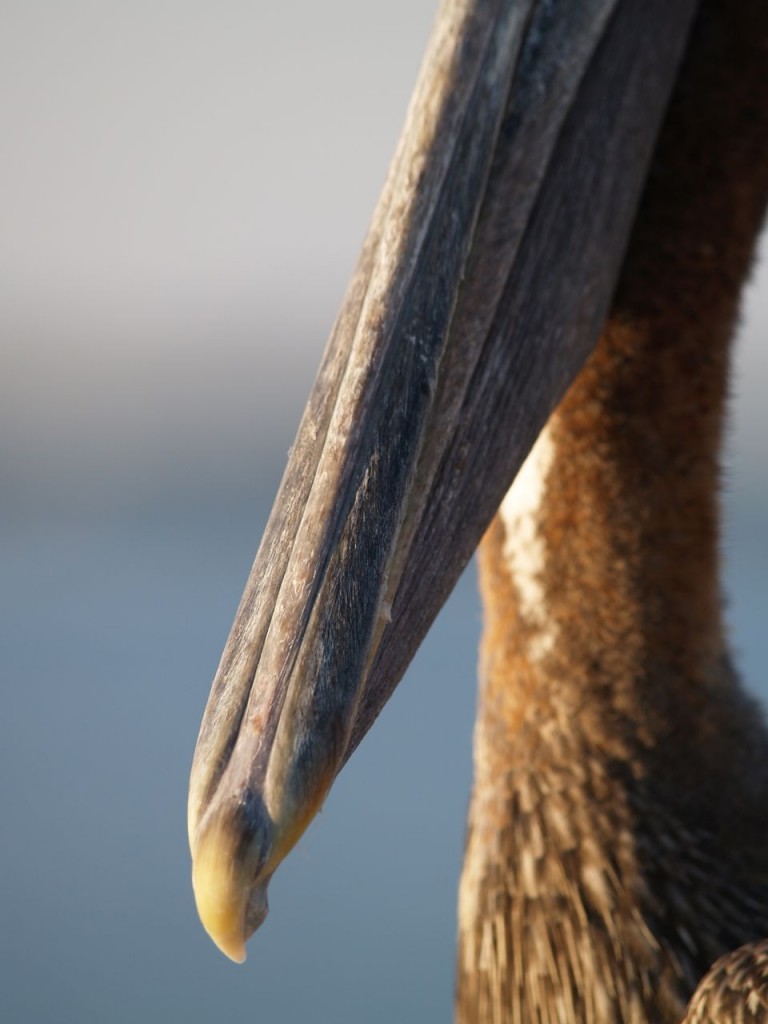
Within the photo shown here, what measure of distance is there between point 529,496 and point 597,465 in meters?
0.10

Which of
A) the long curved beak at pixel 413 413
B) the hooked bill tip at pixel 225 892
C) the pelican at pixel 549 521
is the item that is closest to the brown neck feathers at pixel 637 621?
the pelican at pixel 549 521

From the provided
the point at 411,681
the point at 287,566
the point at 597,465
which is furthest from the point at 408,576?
the point at 411,681

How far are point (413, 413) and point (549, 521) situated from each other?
65 centimetres

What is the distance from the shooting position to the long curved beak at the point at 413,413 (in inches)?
42.0

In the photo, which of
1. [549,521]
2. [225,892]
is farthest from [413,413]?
[549,521]

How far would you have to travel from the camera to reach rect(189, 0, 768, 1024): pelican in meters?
1.13

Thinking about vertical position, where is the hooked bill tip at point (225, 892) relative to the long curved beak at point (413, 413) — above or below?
below

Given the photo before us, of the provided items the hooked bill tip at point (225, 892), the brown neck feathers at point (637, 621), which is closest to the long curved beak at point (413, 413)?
the hooked bill tip at point (225, 892)

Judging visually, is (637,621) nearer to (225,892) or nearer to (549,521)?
(549,521)

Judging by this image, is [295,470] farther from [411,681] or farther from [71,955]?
[411,681]

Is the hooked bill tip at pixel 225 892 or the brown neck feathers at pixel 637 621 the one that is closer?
the hooked bill tip at pixel 225 892

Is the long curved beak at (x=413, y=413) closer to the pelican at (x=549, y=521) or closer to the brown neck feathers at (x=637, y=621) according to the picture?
the pelican at (x=549, y=521)

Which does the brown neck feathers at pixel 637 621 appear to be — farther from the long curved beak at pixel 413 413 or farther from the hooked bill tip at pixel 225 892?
the hooked bill tip at pixel 225 892

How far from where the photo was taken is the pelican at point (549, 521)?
3.70ft
